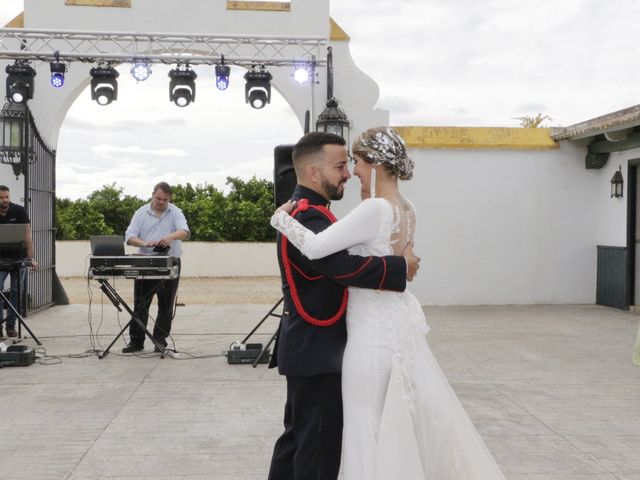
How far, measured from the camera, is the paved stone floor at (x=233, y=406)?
14.7 ft

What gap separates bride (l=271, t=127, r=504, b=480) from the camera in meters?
2.81

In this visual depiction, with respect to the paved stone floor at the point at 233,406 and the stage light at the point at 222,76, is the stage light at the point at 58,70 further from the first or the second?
the paved stone floor at the point at 233,406

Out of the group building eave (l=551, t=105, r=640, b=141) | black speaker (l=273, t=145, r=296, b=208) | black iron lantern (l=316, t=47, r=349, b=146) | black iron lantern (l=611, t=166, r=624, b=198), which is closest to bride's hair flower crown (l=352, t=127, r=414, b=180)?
black speaker (l=273, t=145, r=296, b=208)

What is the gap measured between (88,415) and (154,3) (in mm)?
8110

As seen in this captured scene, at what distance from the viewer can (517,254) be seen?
1313 cm

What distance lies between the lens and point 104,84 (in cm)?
1024

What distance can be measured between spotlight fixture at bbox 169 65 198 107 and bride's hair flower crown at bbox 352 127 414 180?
25.2ft

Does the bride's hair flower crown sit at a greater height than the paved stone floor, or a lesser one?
greater

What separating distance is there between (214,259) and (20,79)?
13.2 metres

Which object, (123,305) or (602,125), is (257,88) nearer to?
(123,305)

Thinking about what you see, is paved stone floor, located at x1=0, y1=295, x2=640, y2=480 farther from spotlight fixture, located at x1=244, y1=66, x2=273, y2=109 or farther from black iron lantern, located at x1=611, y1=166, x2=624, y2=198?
spotlight fixture, located at x1=244, y1=66, x2=273, y2=109

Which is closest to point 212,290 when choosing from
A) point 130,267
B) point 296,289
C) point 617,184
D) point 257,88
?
point 257,88

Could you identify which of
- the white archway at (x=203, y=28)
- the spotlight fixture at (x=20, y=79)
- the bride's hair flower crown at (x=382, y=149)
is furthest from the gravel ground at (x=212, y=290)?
the bride's hair flower crown at (x=382, y=149)

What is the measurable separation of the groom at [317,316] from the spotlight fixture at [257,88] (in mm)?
7728
